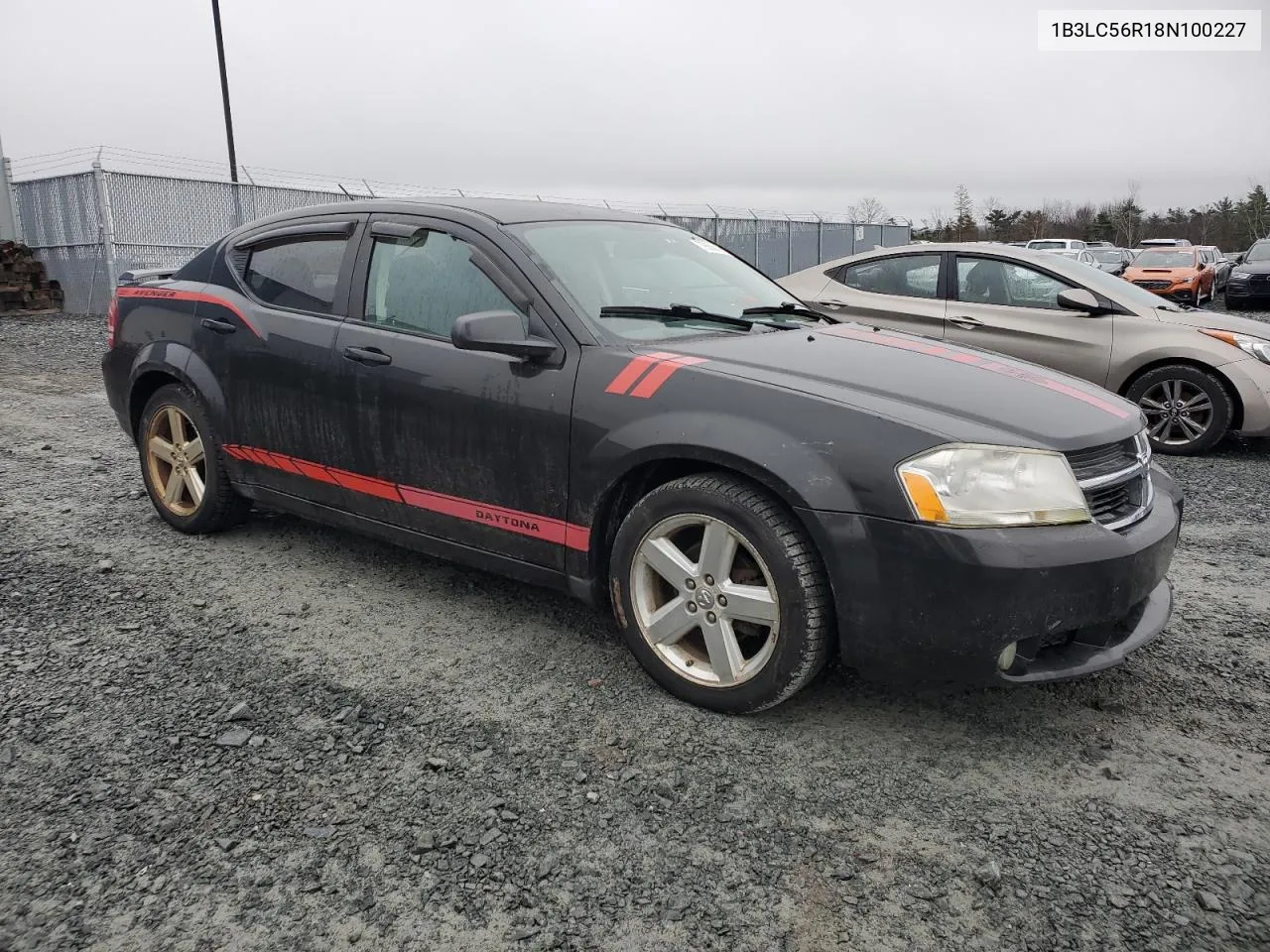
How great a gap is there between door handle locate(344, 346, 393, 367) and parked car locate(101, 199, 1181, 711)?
0.05ft

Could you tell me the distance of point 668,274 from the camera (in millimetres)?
3742

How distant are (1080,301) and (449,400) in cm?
531

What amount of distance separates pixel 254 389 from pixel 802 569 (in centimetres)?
258

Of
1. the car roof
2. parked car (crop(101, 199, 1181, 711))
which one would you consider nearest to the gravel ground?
parked car (crop(101, 199, 1181, 711))

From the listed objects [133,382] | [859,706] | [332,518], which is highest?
[133,382]

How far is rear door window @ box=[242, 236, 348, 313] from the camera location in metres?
3.95

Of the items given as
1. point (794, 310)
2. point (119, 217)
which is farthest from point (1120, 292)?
point (119, 217)

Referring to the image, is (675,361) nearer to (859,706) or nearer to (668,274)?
(668,274)

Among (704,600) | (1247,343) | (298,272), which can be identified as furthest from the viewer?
(1247,343)

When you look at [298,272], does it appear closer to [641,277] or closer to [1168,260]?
[641,277]

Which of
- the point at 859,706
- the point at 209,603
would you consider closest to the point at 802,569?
the point at 859,706

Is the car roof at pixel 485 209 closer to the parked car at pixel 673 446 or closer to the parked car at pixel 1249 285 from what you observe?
the parked car at pixel 673 446

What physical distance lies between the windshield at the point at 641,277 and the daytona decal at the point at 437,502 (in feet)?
2.30

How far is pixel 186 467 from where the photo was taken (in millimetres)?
4551
